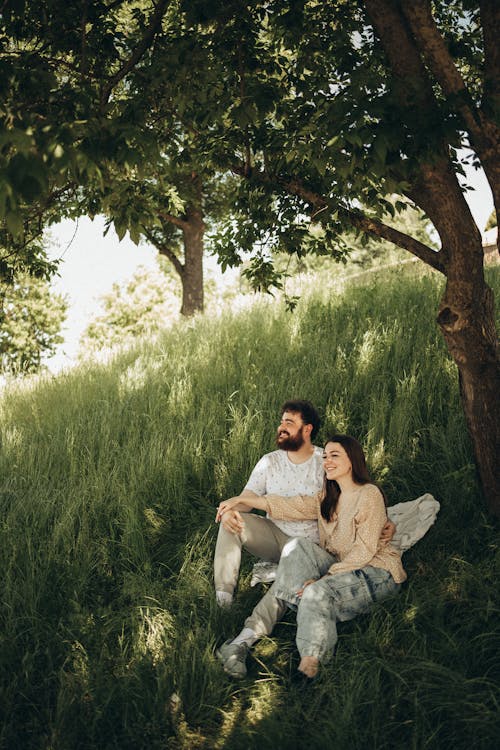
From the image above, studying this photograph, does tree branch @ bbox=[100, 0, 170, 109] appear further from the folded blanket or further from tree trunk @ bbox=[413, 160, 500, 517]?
the folded blanket

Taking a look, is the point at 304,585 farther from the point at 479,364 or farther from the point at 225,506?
the point at 479,364

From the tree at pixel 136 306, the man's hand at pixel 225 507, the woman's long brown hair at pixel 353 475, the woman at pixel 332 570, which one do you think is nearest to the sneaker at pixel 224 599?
the woman at pixel 332 570

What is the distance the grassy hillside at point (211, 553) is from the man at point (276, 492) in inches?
9.9

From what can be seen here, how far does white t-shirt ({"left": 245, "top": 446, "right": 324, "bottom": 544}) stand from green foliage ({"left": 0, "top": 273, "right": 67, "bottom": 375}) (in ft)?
78.2

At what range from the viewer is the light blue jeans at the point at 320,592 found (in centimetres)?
363

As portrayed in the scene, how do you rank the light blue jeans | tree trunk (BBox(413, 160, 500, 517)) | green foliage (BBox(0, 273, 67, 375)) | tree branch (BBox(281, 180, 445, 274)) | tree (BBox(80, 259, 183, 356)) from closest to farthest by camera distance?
the light blue jeans < tree trunk (BBox(413, 160, 500, 517)) < tree branch (BBox(281, 180, 445, 274)) < green foliage (BBox(0, 273, 67, 375)) < tree (BBox(80, 259, 183, 356))

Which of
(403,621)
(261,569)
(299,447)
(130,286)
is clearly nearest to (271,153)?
(299,447)

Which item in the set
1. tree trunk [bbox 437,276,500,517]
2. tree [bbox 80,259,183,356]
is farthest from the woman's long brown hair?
tree [bbox 80,259,183,356]

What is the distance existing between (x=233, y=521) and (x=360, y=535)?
92 centimetres

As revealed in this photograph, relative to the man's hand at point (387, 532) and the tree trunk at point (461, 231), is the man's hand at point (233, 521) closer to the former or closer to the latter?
the man's hand at point (387, 532)

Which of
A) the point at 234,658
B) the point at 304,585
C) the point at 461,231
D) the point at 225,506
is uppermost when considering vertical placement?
the point at 461,231

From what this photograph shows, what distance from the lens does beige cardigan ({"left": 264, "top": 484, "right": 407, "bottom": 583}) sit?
3.99 metres

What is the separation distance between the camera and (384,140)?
137 inches

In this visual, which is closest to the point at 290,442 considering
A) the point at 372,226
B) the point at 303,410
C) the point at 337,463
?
the point at 303,410
